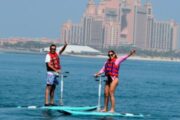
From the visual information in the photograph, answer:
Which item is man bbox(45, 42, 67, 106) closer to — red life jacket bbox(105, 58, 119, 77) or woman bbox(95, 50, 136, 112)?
woman bbox(95, 50, 136, 112)

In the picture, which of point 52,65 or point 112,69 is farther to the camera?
point 52,65

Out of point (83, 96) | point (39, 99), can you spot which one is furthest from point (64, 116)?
point (83, 96)

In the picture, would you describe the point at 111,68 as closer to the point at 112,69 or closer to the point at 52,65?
the point at 112,69

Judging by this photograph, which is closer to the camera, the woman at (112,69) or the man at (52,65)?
the woman at (112,69)

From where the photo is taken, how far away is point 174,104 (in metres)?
32.0

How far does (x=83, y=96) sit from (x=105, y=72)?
405 inches

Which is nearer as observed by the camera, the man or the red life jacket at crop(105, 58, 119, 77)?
the red life jacket at crop(105, 58, 119, 77)

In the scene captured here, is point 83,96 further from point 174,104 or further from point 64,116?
point 64,116

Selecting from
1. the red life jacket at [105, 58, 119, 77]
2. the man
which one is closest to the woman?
the red life jacket at [105, 58, 119, 77]

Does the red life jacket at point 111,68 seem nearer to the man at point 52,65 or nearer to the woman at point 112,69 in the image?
the woman at point 112,69

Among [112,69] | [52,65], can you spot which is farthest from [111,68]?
[52,65]

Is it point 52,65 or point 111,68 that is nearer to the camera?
point 111,68

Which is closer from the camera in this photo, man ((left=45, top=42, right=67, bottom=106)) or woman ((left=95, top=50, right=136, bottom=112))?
woman ((left=95, top=50, right=136, bottom=112))

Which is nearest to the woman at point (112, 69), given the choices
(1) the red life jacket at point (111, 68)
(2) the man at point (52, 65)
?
(1) the red life jacket at point (111, 68)
